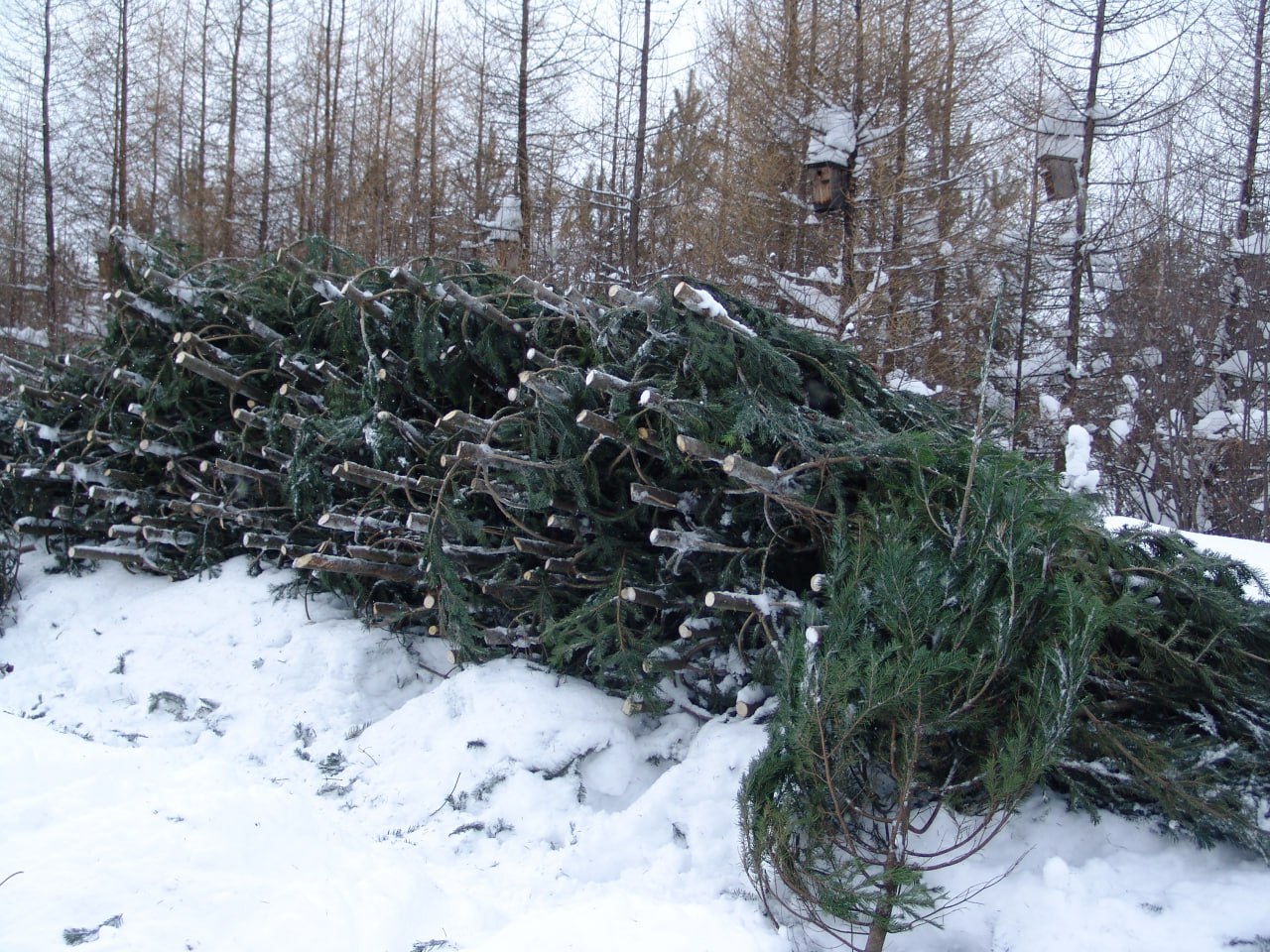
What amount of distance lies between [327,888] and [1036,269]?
11.6 metres

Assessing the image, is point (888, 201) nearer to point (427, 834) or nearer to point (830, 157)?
point (830, 157)

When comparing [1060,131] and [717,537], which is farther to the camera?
[1060,131]

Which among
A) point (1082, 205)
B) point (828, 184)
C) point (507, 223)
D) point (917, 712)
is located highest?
point (1082, 205)

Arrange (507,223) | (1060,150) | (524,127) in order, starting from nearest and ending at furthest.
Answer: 1. (1060,150)
2. (507,223)
3. (524,127)

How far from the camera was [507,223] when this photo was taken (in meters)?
12.1

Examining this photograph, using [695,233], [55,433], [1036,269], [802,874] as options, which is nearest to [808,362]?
[802,874]

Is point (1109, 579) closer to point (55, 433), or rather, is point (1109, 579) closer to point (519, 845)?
point (519, 845)

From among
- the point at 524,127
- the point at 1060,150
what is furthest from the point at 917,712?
the point at 524,127

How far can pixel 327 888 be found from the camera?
295cm

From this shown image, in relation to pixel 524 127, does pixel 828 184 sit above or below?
below

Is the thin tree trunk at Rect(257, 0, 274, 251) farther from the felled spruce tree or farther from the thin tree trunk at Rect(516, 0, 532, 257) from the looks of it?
the felled spruce tree

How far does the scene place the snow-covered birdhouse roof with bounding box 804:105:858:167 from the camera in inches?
403

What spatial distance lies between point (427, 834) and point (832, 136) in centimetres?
926

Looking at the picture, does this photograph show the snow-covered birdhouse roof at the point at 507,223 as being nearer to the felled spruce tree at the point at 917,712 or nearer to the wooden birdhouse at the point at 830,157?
the wooden birdhouse at the point at 830,157
